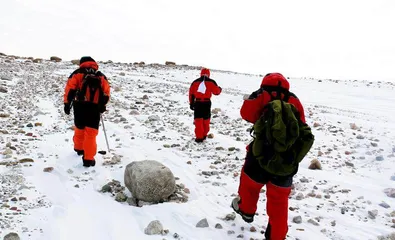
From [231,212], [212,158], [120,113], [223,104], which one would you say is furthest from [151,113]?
[231,212]

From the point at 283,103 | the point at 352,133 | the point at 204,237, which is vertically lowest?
the point at 204,237

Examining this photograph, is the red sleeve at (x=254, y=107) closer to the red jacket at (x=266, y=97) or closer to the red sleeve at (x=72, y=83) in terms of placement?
the red jacket at (x=266, y=97)

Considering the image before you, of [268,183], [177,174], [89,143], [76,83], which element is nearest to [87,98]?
[76,83]

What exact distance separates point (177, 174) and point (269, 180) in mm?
2768

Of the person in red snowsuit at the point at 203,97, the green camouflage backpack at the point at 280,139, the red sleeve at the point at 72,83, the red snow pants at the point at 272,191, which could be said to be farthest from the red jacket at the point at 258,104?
the person in red snowsuit at the point at 203,97

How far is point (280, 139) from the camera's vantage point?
3838 millimetres

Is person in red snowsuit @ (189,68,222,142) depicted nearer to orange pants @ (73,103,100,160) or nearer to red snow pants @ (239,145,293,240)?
orange pants @ (73,103,100,160)

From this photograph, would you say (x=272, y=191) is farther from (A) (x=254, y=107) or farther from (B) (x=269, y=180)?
(A) (x=254, y=107)

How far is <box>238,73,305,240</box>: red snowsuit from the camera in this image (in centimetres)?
412

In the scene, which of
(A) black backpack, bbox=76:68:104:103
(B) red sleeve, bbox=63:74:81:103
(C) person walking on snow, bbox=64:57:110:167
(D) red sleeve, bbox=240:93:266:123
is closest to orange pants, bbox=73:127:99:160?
(C) person walking on snow, bbox=64:57:110:167

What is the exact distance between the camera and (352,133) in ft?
Result: 31.5

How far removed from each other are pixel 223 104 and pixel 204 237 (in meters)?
10.2

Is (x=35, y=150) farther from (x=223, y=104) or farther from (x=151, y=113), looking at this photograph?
(x=223, y=104)

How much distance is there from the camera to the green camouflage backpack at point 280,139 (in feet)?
12.6
